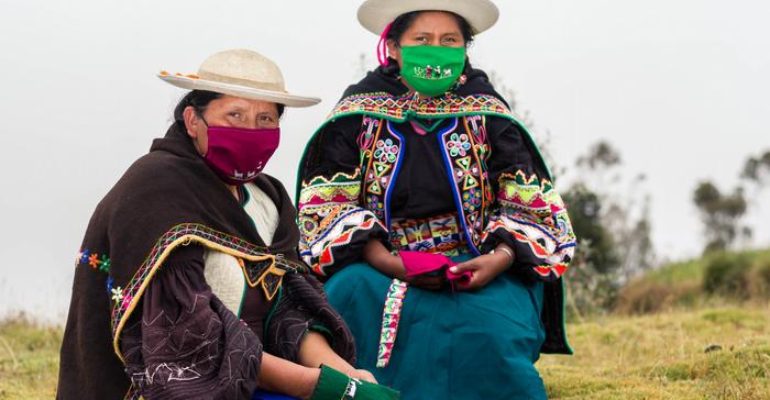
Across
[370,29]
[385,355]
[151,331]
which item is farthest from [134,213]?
[370,29]

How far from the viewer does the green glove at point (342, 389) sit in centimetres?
387

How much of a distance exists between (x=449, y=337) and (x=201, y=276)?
165 cm

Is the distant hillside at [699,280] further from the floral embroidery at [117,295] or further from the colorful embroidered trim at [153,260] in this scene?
the floral embroidery at [117,295]

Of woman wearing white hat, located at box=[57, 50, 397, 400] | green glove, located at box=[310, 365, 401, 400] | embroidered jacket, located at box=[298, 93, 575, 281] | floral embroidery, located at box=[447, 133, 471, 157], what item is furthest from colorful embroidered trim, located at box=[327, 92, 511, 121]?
green glove, located at box=[310, 365, 401, 400]

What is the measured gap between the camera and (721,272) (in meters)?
18.1

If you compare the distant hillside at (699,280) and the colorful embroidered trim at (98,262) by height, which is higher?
the colorful embroidered trim at (98,262)

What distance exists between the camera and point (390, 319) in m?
5.27

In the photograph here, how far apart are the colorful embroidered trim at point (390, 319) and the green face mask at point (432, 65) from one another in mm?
957

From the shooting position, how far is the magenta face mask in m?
4.02

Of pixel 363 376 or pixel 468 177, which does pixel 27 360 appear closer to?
pixel 468 177

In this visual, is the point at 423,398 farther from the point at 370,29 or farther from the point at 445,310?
the point at 370,29

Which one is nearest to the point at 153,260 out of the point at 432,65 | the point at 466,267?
the point at 466,267

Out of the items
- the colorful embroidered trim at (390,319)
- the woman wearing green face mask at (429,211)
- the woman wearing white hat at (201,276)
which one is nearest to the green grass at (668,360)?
the woman wearing green face mask at (429,211)

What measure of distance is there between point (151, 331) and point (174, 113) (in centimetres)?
88
